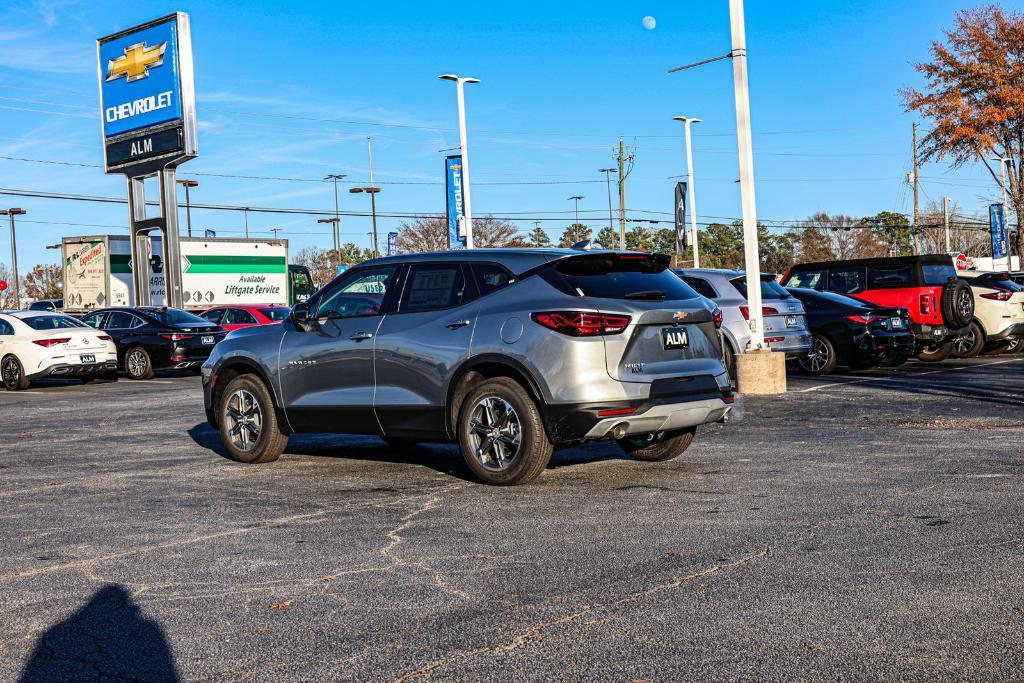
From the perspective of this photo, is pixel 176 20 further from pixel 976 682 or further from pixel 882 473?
pixel 976 682

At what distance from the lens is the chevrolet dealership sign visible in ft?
111

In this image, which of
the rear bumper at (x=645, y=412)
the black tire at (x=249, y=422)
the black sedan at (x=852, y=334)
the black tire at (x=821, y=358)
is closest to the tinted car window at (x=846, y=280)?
the black sedan at (x=852, y=334)

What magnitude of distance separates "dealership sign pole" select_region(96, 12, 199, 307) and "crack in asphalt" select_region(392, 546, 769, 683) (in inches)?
1236

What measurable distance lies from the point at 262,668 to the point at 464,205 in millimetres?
37742

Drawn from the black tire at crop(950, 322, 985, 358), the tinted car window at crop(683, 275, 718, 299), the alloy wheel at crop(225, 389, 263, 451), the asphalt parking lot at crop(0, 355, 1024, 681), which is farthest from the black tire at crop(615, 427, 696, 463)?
the black tire at crop(950, 322, 985, 358)

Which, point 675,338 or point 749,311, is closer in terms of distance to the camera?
point 675,338

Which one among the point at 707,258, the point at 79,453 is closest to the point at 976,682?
the point at 79,453

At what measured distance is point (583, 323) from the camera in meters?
7.57

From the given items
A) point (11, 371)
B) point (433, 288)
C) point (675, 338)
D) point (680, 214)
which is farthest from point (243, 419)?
point (680, 214)

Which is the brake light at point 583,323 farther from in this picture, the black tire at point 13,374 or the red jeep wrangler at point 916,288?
the black tire at point 13,374

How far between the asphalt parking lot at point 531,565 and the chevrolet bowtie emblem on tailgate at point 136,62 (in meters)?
27.3

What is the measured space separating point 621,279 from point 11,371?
56.3 feet

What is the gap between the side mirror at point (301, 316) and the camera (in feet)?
30.1

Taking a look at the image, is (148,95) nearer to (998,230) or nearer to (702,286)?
(702,286)
